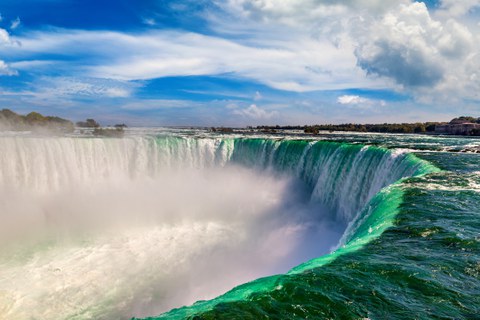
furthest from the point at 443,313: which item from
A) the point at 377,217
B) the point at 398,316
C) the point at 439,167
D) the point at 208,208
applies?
the point at 208,208

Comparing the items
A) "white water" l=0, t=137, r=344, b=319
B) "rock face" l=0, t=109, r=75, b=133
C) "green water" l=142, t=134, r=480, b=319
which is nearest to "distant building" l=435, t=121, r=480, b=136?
"white water" l=0, t=137, r=344, b=319

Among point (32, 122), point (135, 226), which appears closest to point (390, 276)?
point (135, 226)

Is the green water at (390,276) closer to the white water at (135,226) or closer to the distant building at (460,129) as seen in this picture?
the white water at (135,226)

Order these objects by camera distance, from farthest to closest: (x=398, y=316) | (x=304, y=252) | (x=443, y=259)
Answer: (x=304, y=252) → (x=443, y=259) → (x=398, y=316)

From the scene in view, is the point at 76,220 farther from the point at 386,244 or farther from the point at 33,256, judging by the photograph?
the point at 386,244

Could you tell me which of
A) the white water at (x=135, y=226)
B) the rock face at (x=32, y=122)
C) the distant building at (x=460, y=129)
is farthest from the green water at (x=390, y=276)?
the distant building at (x=460, y=129)

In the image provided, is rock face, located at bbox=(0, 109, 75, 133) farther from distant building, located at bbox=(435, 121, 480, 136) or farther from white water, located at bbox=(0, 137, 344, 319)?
distant building, located at bbox=(435, 121, 480, 136)
